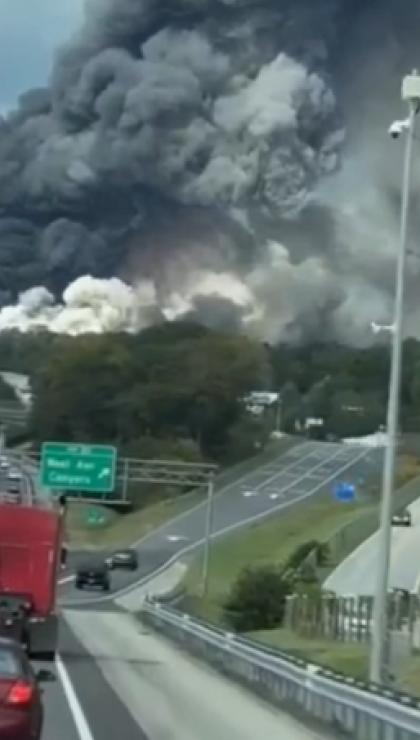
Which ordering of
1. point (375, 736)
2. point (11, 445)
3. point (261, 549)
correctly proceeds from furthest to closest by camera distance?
point (11, 445)
point (261, 549)
point (375, 736)

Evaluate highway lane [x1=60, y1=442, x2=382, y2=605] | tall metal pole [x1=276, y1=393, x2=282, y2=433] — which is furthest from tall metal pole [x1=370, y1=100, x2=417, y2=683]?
tall metal pole [x1=276, y1=393, x2=282, y2=433]

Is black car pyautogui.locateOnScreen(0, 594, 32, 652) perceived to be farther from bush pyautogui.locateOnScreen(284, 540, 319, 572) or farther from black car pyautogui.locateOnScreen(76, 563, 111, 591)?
black car pyautogui.locateOnScreen(76, 563, 111, 591)

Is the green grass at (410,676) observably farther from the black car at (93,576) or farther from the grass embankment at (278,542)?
the black car at (93,576)

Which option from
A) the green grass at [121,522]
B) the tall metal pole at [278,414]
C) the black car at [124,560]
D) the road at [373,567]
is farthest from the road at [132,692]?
the tall metal pole at [278,414]

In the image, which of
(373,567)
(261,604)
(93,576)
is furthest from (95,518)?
(261,604)

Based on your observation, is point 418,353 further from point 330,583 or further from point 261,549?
point 330,583

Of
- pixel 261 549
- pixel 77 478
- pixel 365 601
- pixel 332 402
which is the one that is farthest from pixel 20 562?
pixel 332 402
